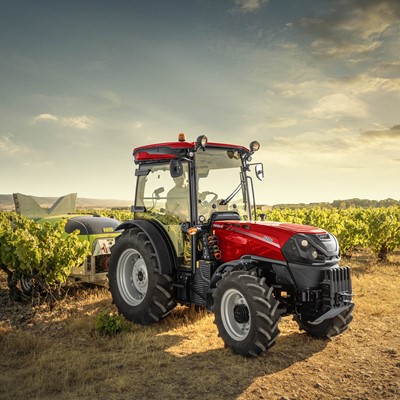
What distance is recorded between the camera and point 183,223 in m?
6.78

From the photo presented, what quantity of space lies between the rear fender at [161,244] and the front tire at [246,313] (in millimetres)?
1224

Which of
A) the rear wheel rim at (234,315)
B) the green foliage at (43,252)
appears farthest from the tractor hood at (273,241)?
the green foliage at (43,252)

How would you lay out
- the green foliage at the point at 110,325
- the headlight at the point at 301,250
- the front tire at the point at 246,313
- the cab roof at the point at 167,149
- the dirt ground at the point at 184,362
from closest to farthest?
the dirt ground at the point at 184,362 < the front tire at the point at 246,313 < the headlight at the point at 301,250 < the cab roof at the point at 167,149 < the green foliage at the point at 110,325

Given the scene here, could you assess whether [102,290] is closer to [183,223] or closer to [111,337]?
[111,337]

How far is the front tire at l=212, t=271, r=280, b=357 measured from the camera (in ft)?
17.6

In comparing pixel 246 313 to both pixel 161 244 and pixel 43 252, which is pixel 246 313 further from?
pixel 43 252

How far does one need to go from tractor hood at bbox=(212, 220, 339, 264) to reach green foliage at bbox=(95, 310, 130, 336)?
6.36ft

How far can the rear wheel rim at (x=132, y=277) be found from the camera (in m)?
7.53

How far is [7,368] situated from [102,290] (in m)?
4.27

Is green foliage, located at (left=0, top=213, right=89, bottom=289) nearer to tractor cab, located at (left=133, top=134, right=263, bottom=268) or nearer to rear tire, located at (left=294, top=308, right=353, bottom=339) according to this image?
tractor cab, located at (left=133, top=134, right=263, bottom=268)

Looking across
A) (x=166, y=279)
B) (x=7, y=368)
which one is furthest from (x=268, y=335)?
(x=7, y=368)

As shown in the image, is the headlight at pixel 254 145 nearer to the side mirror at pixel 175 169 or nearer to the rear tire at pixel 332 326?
the side mirror at pixel 175 169

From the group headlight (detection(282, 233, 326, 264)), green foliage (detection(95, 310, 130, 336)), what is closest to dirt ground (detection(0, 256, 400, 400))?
green foliage (detection(95, 310, 130, 336))

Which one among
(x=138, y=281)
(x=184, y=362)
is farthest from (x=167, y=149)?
(x=184, y=362)
